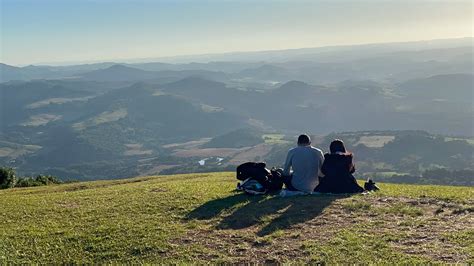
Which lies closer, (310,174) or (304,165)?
(304,165)

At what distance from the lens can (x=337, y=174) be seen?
14609 millimetres

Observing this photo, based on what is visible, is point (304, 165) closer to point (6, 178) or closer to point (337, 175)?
point (337, 175)

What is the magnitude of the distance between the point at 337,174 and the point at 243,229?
183 inches

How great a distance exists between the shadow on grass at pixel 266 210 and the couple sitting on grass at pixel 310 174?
535 mm

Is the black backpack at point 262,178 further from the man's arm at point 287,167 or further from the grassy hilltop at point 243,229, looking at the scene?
the grassy hilltop at point 243,229

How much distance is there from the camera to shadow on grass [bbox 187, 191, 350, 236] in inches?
460

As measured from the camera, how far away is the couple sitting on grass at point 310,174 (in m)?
14.5

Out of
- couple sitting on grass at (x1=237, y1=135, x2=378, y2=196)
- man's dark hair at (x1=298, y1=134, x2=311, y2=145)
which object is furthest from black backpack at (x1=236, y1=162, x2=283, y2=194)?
man's dark hair at (x1=298, y1=134, x2=311, y2=145)

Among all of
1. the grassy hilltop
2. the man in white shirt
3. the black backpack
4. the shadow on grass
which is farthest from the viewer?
the black backpack

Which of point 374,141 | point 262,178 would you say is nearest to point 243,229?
point 262,178

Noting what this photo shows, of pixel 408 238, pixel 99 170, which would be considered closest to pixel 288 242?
pixel 408 238

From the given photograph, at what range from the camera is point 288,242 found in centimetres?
1002

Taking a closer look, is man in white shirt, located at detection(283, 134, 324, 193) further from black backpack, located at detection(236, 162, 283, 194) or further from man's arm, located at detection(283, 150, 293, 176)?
black backpack, located at detection(236, 162, 283, 194)

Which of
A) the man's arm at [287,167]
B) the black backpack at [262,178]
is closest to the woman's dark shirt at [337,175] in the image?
the man's arm at [287,167]
